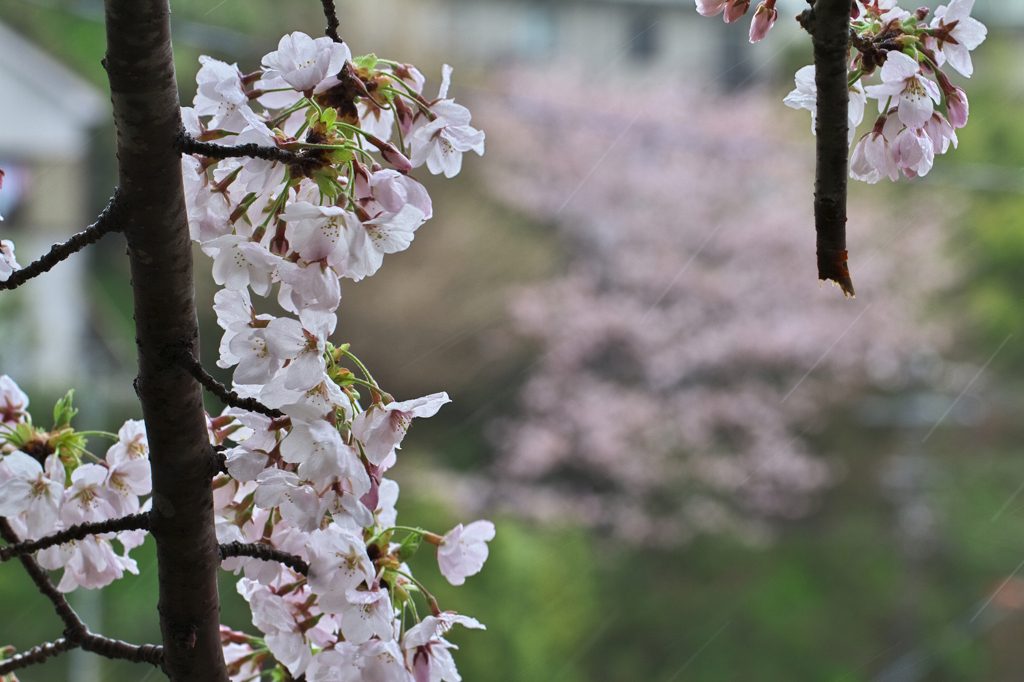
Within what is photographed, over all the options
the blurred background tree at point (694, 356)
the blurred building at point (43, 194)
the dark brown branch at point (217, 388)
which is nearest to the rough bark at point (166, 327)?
the dark brown branch at point (217, 388)

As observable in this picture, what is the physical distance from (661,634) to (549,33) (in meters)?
3.61

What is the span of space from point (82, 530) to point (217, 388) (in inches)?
3.2

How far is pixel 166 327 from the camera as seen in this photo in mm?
250

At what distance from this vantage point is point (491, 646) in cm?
244

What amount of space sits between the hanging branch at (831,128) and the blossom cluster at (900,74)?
0.13ft

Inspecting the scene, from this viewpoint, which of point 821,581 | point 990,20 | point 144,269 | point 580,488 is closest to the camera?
point 144,269

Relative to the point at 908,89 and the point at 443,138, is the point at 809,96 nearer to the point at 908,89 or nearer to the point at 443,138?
the point at 908,89

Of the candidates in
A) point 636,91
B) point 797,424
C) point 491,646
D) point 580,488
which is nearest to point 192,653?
point 491,646

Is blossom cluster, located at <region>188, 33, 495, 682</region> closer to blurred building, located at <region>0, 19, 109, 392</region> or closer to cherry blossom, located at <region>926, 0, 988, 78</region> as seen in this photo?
cherry blossom, located at <region>926, 0, 988, 78</region>

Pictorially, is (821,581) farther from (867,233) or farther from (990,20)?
(990,20)

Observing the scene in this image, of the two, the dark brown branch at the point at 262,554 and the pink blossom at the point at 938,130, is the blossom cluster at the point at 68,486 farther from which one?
the pink blossom at the point at 938,130

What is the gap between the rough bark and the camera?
0.23 m

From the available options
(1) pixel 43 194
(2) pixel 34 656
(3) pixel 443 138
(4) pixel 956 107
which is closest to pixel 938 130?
(4) pixel 956 107

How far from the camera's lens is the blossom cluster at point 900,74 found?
293 millimetres
